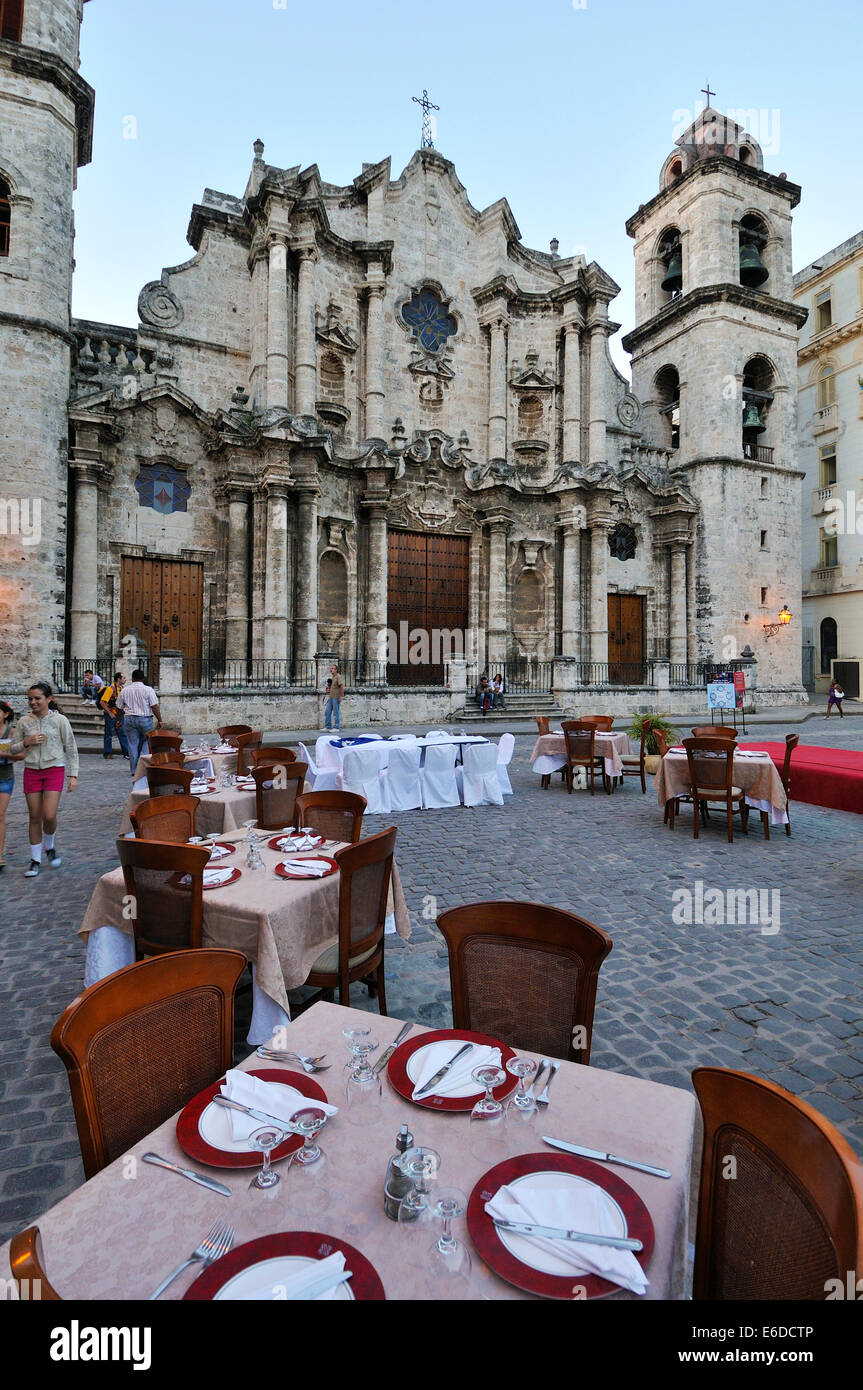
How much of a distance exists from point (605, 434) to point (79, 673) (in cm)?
2089

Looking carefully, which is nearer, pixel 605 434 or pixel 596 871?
pixel 596 871

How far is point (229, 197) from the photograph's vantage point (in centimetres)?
2159

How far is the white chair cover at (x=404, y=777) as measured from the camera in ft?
32.0

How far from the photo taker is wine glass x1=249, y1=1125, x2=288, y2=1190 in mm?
1527

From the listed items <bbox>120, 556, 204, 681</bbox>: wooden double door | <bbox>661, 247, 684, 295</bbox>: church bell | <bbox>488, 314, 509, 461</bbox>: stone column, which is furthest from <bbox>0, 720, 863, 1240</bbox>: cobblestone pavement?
<bbox>661, 247, 684, 295</bbox>: church bell

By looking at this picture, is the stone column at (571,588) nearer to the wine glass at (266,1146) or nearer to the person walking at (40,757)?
the person walking at (40,757)

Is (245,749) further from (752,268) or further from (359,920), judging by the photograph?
(752,268)

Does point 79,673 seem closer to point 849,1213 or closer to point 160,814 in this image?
point 160,814

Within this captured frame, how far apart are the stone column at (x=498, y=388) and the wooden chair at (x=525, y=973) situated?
79.0 feet

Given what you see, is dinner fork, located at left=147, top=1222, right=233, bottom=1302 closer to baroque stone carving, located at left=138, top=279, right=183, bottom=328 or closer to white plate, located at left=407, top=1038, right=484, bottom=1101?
white plate, located at left=407, top=1038, right=484, bottom=1101

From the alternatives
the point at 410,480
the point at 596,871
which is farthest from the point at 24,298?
the point at 596,871

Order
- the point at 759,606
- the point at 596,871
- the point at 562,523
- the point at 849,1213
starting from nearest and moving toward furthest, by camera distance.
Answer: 1. the point at 849,1213
2. the point at 596,871
3. the point at 562,523
4. the point at 759,606

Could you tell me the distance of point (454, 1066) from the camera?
1.97 metres

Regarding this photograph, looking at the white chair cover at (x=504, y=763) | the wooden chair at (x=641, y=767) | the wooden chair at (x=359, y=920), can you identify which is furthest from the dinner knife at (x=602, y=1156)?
the wooden chair at (x=641, y=767)
